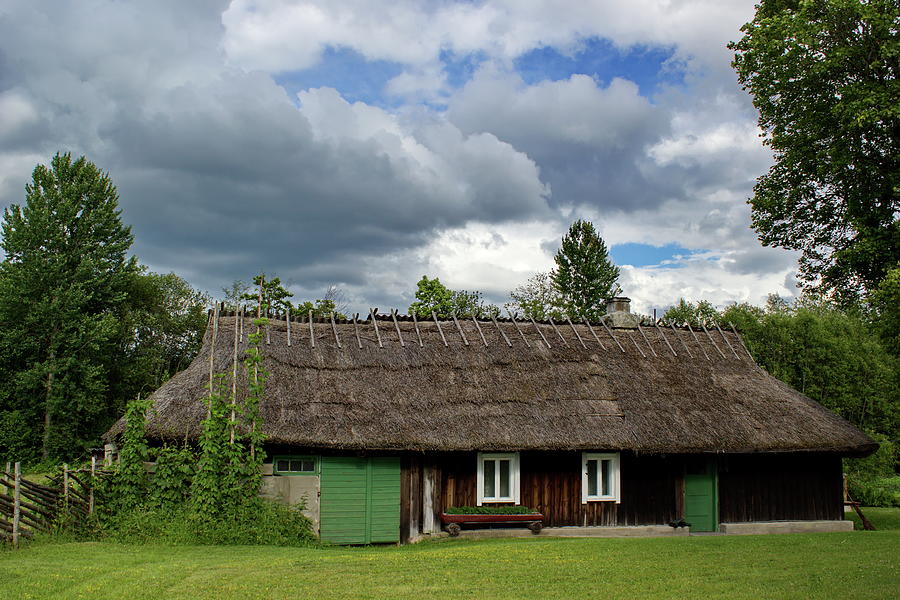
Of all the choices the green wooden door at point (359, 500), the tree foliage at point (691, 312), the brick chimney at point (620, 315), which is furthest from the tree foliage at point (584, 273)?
the green wooden door at point (359, 500)

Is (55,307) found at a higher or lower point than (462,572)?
higher

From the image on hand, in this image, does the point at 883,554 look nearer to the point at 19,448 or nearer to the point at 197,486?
the point at 197,486

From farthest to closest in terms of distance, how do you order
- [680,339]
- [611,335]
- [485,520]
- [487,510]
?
[680,339]
[611,335]
[487,510]
[485,520]

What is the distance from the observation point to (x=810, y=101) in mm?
20516

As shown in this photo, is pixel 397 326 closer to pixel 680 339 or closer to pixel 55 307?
pixel 680 339

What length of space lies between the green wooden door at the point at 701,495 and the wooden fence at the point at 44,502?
46.8 feet

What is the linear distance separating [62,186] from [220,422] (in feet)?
77.0

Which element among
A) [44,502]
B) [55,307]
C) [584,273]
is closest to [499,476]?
[44,502]

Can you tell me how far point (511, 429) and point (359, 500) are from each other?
13.0 feet

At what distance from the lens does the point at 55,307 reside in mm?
32031

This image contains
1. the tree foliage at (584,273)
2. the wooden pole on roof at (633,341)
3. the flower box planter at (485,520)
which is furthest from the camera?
the tree foliage at (584,273)

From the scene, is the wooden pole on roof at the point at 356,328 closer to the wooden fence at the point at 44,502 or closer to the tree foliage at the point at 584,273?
the wooden fence at the point at 44,502

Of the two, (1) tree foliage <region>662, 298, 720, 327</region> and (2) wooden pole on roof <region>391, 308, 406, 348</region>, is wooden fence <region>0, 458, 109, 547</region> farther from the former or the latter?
(1) tree foliage <region>662, 298, 720, 327</region>

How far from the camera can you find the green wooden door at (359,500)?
666 inches
